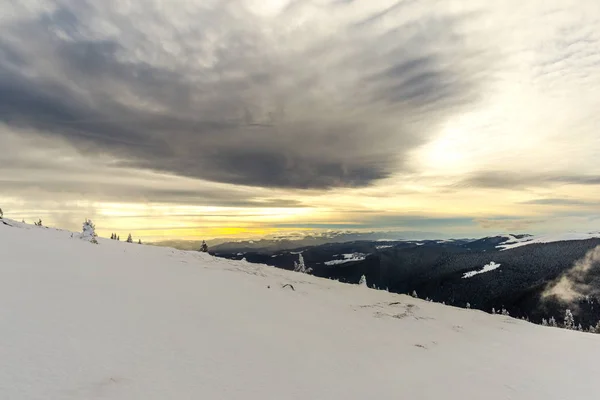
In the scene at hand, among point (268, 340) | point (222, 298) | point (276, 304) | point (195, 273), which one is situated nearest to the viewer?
point (268, 340)

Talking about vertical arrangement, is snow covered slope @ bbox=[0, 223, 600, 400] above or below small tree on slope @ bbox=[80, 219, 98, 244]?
below

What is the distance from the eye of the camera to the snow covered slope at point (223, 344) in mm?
6543

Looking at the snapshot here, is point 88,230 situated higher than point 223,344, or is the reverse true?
point 88,230

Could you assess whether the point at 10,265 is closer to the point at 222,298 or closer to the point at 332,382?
the point at 222,298

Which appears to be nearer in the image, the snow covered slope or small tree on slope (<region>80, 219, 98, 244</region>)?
the snow covered slope

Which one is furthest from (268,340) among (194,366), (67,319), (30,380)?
(30,380)

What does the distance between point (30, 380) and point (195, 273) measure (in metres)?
12.7

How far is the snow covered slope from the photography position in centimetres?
654

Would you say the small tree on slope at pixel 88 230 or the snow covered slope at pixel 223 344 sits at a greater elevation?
the small tree on slope at pixel 88 230

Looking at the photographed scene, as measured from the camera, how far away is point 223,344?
9156 millimetres

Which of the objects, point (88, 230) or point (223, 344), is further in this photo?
point (88, 230)

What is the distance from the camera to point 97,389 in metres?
5.79

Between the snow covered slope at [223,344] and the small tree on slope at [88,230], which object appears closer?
the snow covered slope at [223,344]

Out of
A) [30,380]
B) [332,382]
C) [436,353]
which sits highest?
[30,380]
